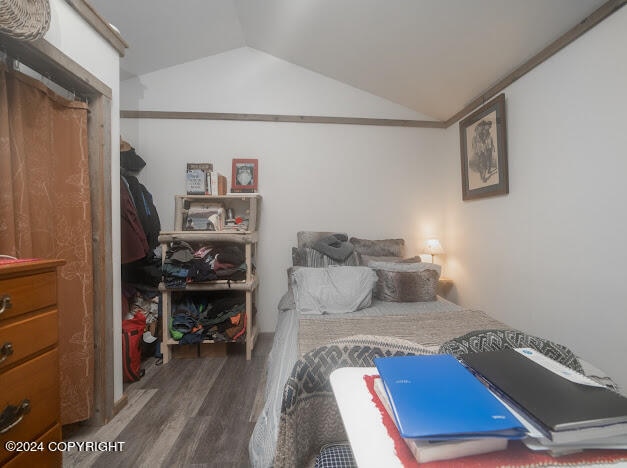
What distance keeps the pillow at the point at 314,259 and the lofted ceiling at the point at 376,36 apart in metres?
1.66

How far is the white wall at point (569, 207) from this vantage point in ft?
4.53

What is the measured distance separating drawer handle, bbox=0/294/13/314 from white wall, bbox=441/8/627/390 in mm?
2469

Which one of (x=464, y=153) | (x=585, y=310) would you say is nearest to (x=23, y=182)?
(x=585, y=310)

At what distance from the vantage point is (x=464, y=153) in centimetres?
254

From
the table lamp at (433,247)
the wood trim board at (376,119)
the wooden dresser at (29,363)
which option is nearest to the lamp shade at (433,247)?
the table lamp at (433,247)

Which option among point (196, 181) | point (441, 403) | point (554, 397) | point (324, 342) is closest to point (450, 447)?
point (441, 403)

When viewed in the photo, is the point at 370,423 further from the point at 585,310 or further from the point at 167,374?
the point at 167,374

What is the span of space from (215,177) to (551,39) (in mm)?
2512

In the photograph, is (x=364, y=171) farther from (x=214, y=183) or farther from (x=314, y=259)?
(x=214, y=183)

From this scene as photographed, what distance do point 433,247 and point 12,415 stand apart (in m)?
2.84

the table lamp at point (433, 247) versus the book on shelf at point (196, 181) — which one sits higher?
the book on shelf at point (196, 181)

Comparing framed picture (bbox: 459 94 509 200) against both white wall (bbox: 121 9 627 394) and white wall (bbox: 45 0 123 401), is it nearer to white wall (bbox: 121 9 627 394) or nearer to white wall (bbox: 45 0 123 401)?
white wall (bbox: 121 9 627 394)

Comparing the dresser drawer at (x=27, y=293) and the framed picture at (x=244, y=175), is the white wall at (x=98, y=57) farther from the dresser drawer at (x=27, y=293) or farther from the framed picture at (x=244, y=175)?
the framed picture at (x=244, y=175)

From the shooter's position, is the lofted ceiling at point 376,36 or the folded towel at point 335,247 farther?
the folded towel at point 335,247
